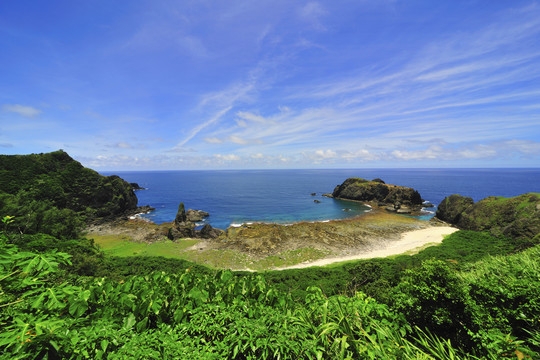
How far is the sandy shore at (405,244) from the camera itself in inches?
1241

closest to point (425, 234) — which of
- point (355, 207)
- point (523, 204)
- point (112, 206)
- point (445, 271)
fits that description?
point (523, 204)

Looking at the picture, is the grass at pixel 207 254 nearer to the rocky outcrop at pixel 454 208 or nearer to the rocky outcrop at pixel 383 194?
the rocky outcrop at pixel 454 208

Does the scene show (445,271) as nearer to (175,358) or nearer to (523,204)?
(175,358)

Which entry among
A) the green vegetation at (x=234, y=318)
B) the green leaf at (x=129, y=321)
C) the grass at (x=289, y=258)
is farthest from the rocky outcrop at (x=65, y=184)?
the green leaf at (x=129, y=321)

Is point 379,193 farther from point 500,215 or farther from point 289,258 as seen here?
point 289,258

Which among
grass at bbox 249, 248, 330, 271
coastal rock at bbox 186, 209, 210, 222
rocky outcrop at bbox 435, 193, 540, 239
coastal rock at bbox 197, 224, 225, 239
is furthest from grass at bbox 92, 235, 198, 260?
rocky outcrop at bbox 435, 193, 540, 239

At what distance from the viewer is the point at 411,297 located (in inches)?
235

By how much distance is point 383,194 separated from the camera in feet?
273

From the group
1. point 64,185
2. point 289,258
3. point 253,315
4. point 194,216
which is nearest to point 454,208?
point 289,258

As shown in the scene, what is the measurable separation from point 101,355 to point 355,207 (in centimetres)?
8054

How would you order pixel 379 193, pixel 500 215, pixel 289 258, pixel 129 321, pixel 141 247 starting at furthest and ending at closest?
1. pixel 379 193
2. pixel 500 215
3. pixel 141 247
4. pixel 289 258
5. pixel 129 321

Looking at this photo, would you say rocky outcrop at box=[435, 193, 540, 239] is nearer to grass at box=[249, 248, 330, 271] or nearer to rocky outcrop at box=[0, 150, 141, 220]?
grass at box=[249, 248, 330, 271]

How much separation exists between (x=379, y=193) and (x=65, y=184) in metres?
109

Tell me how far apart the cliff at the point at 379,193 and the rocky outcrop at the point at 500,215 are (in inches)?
715
